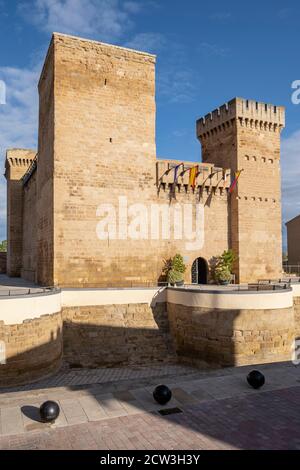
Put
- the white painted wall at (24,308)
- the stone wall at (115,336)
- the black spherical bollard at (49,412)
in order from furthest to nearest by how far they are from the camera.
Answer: the stone wall at (115,336)
the white painted wall at (24,308)
the black spherical bollard at (49,412)

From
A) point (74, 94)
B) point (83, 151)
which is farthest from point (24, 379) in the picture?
point (74, 94)

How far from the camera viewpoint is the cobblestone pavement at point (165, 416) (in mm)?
7359

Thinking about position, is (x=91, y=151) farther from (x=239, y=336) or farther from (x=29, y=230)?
(x=29, y=230)

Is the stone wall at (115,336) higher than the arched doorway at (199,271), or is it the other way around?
the arched doorway at (199,271)

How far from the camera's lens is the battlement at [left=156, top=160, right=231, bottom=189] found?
22.5 meters

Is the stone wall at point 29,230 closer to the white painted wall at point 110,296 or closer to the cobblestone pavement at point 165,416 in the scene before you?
the white painted wall at point 110,296

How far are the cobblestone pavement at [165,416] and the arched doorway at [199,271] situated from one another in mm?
12877

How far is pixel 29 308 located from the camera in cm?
1457

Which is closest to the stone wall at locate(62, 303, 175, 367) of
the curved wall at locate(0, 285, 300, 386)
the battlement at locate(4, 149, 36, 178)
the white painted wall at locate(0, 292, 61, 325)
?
the curved wall at locate(0, 285, 300, 386)

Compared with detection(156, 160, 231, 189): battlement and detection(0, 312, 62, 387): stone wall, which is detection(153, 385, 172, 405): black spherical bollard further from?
detection(156, 160, 231, 189): battlement

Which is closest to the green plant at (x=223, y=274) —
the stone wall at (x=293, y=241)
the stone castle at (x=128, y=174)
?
the stone castle at (x=128, y=174)

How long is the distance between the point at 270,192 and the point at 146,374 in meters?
Result: 15.5

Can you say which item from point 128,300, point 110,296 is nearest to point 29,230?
point 110,296

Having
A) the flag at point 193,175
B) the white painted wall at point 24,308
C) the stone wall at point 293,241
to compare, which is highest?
the flag at point 193,175
